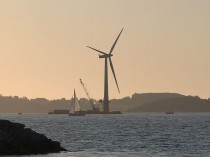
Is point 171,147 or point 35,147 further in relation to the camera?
point 171,147

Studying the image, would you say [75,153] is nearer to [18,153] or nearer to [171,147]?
[18,153]

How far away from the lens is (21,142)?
11562cm

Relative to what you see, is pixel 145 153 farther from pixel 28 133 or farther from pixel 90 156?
pixel 28 133

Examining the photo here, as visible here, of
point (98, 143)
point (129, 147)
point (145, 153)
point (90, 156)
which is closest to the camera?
point (90, 156)

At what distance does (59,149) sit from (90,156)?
11.7m

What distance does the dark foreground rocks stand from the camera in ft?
370

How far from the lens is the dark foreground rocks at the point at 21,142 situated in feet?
370

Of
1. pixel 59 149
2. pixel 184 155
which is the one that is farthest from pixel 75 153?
pixel 184 155

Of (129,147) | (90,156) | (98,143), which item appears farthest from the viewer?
(98,143)

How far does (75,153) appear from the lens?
379ft

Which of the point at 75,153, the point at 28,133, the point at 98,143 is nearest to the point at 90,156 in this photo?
the point at 75,153

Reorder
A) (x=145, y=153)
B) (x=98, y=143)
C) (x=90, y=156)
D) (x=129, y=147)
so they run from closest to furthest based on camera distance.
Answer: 1. (x=90, y=156)
2. (x=145, y=153)
3. (x=129, y=147)
4. (x=98, y=143)

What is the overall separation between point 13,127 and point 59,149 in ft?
28.3

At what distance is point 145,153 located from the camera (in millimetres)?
117812
